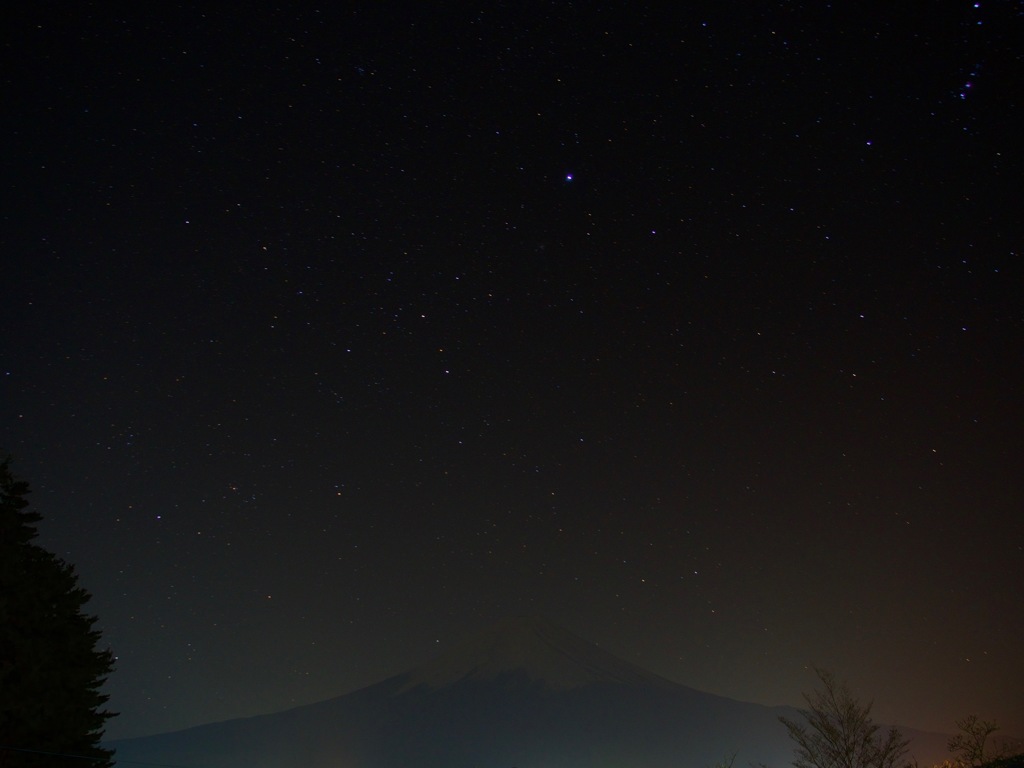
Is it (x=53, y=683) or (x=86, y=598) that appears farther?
(x=86, y=598)

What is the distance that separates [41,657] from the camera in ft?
47.4

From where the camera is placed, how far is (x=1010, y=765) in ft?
45.3

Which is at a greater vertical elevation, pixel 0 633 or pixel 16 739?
pixel 0 633

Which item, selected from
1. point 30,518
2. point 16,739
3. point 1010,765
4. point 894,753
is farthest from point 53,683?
point 894,753

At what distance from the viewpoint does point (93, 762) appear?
15086mm

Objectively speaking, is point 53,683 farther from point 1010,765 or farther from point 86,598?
point 1010,765

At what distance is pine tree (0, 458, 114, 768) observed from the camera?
13.7 m

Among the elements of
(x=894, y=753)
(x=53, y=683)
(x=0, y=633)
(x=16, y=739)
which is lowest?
(x=894, y=753)

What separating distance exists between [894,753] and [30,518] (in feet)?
75.6

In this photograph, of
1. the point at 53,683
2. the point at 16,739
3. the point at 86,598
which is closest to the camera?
the point at 16,739

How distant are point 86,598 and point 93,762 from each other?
350 centimetres

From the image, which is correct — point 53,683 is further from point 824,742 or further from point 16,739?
point 824,742

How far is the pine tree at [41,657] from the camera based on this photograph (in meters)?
13.7

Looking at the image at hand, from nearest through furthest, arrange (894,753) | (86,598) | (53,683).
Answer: (53,683) → (86,598) → (894,753)
